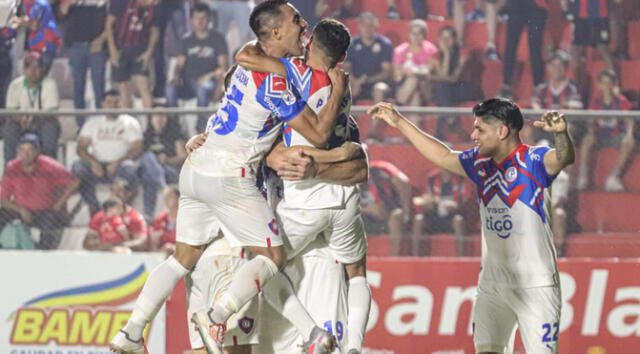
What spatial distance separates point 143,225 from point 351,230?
9.82 ft

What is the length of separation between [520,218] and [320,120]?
1.25m

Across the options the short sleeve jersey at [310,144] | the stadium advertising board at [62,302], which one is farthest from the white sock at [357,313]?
the stadium advertising board at [62,302]

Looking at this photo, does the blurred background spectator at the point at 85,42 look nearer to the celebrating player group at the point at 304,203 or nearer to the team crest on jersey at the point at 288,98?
the celebrating player group at the point at 304,203

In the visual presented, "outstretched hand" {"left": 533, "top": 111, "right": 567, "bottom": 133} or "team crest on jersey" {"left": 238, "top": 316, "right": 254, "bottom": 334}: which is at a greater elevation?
"outstretched hand" {"left": 533, "top": 111, "right": 567, "bottom": 133}

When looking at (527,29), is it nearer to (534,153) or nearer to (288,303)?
(534,153)

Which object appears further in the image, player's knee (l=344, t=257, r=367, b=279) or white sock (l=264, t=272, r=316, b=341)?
player's knee (l=344, t=257, r=367, b=279)

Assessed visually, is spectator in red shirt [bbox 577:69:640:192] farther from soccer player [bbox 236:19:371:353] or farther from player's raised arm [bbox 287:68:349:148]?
player's raised arm [bbox 287:68:349:148]

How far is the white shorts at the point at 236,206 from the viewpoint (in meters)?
6.59

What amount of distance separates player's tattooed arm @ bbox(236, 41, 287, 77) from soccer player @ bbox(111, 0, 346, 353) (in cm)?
4

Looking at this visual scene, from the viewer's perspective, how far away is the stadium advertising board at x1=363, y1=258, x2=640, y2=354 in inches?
367

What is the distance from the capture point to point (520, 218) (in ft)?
21.7

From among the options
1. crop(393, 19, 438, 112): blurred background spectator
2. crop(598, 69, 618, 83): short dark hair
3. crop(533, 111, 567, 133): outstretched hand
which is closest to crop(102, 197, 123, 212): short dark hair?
crop(393, 19, 438, 112): blurred background spectator

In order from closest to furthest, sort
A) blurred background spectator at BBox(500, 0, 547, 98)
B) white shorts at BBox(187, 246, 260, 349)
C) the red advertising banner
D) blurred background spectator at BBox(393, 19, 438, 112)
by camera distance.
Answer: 1. white shorts at BBox(187, 246, 260, 349)
2. the red advertising banner
3. blurred background spectator at BBox(393, 19, 438, 112)
4. blurred background spectator at BBox(500, 0, 547, 98)

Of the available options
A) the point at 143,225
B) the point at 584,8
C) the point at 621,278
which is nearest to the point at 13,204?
the point at 143,225
